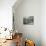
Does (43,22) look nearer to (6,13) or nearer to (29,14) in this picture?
(29,14)

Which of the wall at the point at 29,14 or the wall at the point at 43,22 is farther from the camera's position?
the wall at the point at 29,14

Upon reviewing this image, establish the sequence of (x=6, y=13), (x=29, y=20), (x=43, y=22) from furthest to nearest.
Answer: (x=29, y=20), (x=43, y=22), (x=6, y=13)

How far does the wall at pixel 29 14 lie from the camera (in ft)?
16.2

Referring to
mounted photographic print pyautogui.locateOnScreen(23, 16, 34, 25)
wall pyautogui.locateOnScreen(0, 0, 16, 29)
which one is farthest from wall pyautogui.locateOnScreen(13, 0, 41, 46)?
wall pyautogui.locateOnScreen(0, 0, 16, 29)

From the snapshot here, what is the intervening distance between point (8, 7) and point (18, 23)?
132 cm

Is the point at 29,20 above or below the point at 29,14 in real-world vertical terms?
below

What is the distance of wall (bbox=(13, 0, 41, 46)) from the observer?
4.94 metres

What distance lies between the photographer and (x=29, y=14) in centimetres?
496

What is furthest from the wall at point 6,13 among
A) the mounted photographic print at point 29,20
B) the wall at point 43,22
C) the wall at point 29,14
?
the wall at point 43,22

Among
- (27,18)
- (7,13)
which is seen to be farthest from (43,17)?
(7,13)

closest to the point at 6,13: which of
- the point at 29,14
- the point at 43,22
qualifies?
the point at 29,14

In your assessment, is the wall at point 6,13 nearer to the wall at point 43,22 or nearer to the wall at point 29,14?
the wall at point 29,14

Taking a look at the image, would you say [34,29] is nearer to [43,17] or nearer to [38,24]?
[38,24]

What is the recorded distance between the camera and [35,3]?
4.92 meters
